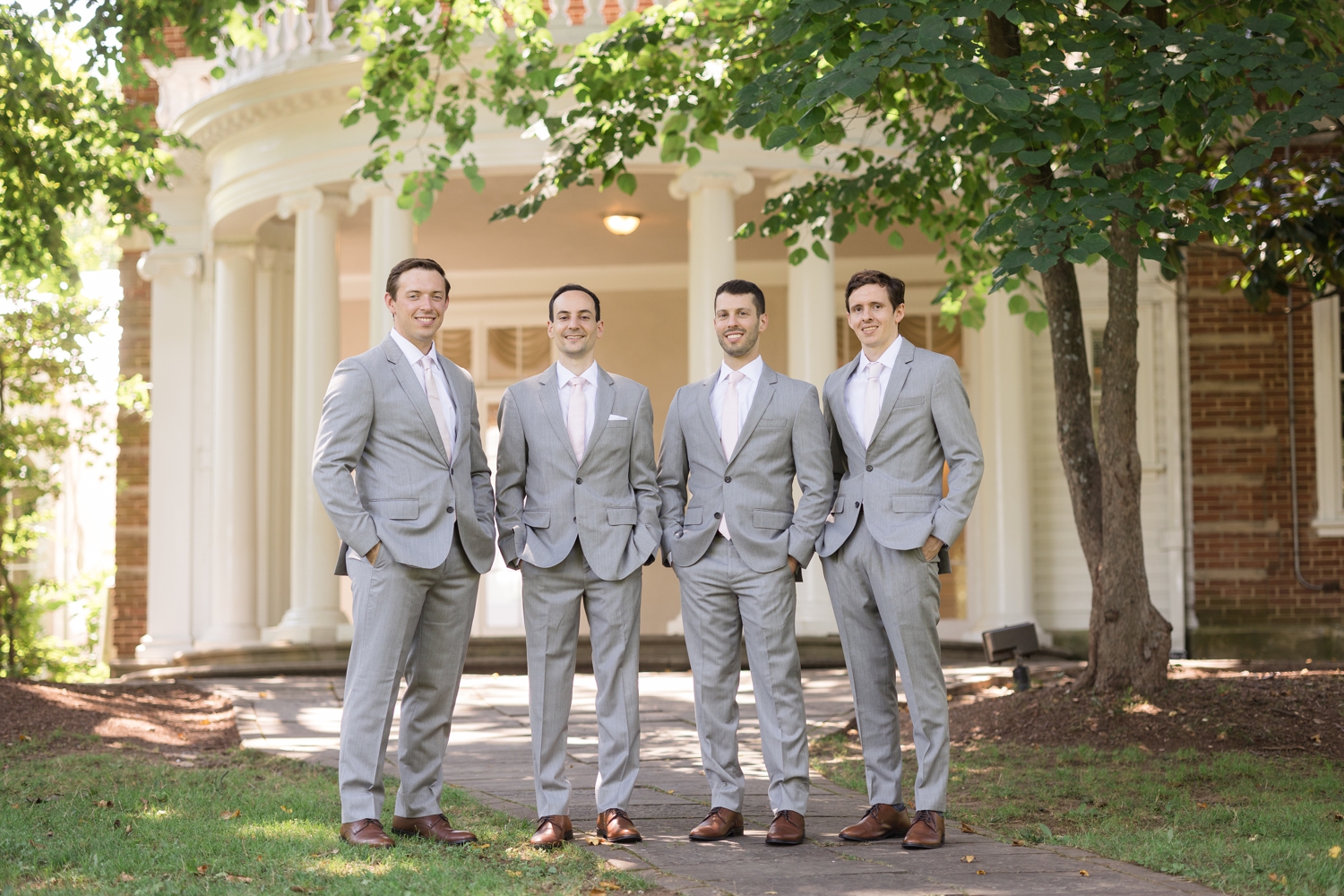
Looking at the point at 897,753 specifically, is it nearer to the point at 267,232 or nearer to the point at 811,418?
the point at 811,418

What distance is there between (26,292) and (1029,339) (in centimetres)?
941

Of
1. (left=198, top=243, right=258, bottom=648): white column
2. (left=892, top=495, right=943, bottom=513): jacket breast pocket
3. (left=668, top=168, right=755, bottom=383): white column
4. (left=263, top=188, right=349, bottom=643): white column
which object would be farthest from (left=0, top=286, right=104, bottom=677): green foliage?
(left=892, top=495, right=943, bottom=513): jacket breast pocket

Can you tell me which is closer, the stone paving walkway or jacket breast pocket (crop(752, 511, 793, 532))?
the stone paving walkway

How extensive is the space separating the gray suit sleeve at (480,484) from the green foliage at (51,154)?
4887mm

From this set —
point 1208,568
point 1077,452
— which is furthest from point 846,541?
point 1208,568

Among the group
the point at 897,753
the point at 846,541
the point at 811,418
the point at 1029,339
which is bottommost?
the point at 897,753

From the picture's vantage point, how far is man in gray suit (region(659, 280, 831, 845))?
15.4ft

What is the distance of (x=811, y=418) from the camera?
4.80m

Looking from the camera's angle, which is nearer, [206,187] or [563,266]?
[206,187]

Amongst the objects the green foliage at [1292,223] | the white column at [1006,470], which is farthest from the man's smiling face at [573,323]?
the white column at [1006,470]

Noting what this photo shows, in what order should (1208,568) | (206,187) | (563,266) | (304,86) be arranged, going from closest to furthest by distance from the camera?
(304,86) < (1208,568) < (206,187) < (563,266)

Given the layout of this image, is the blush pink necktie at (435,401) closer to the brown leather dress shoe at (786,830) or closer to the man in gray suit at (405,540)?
the man in gray suit at (405,540)

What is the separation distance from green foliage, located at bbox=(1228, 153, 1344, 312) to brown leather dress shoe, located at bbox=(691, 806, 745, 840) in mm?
5428

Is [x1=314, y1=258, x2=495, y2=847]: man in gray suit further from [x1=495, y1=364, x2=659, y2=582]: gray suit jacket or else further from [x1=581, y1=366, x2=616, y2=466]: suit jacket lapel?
[x1=581, y1=366, x2=616, y2=466]: suit jacket lapel
